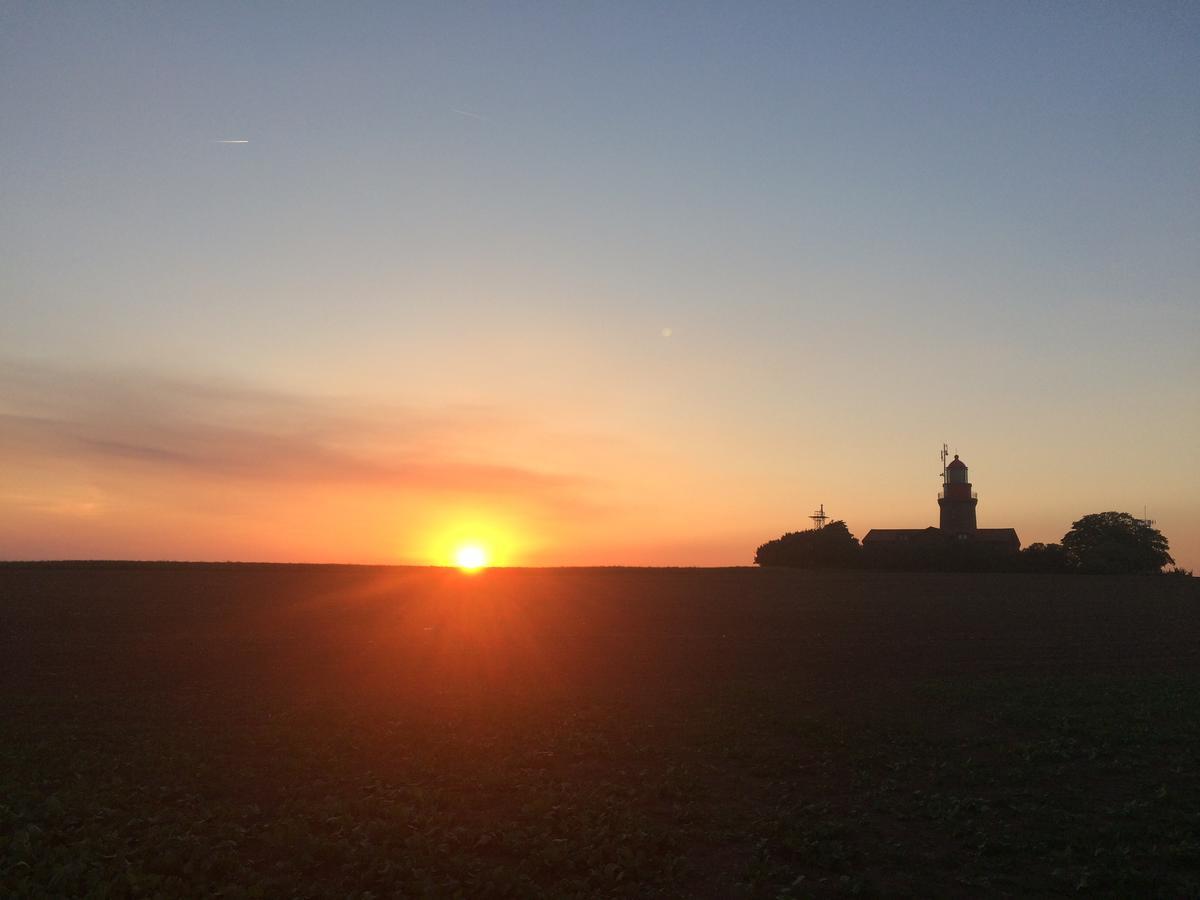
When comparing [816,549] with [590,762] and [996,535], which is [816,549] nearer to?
[996,535]

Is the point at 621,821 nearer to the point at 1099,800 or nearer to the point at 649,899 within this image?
the point at 649,899

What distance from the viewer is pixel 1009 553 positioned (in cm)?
10169

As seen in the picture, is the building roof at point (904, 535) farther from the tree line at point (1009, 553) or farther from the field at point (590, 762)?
the field at point (590, 762)

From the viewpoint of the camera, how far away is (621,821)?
13.7 metres

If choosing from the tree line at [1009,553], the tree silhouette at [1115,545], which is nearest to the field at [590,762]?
the tree line at [1009,553]

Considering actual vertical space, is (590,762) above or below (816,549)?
below

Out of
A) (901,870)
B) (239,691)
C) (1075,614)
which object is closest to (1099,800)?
(901,870)

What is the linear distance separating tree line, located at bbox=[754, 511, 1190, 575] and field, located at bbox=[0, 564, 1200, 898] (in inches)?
2377

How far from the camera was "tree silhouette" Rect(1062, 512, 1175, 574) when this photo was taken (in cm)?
10562

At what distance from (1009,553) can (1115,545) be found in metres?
18.7

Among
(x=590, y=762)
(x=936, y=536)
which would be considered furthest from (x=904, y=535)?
(x=590, y=762)

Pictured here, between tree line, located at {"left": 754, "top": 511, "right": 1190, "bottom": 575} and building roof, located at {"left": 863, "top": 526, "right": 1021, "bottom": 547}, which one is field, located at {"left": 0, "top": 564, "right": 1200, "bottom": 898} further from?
building roof, located at {"left": 863, "top": 526, "right": 1021, "bottom": 547}

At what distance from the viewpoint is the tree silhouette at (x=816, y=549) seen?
10644cm

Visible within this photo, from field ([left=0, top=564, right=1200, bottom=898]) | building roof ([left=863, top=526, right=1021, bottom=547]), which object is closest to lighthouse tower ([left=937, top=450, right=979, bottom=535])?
building roof ([left=863, top=526, right=1021, bottom=547])
